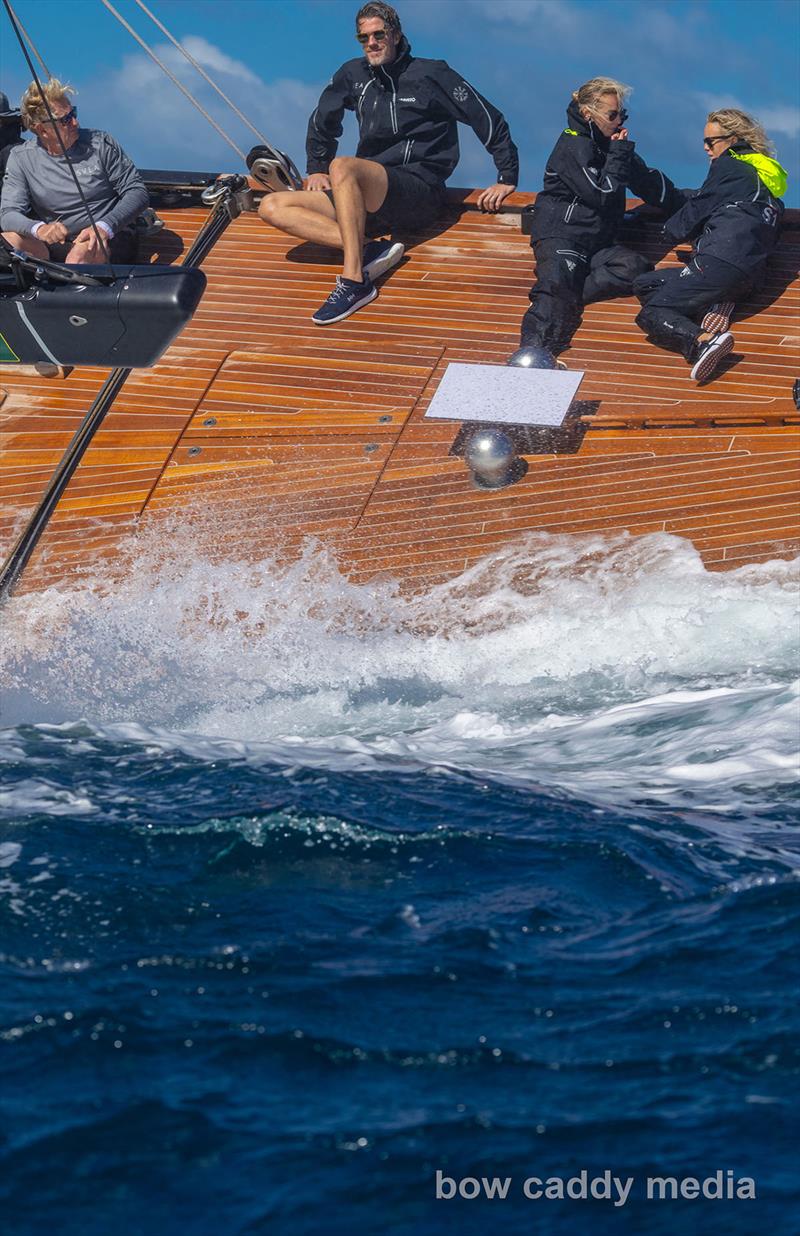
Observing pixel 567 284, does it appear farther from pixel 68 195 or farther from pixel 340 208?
pixel 68 195

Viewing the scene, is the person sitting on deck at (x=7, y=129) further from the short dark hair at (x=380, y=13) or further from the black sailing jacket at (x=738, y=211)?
the black sailing jacket at (x=738, y=211)

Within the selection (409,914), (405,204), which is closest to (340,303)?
(405,204)

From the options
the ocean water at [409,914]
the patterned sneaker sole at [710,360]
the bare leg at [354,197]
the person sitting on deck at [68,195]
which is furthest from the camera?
the person sitting on deck at [68,195]

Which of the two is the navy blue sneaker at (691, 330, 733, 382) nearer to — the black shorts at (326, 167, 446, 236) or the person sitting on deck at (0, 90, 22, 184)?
the black shorts at (326, 167, 446, 236)

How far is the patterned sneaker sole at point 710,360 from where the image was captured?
5215 millimetres

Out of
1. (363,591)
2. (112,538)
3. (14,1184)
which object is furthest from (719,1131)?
(112,538)

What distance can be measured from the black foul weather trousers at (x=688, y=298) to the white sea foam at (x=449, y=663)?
1.04 meters

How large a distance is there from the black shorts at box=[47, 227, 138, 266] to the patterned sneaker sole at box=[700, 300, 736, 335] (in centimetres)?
251

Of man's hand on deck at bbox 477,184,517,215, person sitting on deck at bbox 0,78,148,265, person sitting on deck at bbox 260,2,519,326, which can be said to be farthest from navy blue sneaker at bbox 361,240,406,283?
person sitting on deck at bbox 0,78,148,265

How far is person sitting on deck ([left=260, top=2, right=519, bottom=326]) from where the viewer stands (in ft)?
19.3

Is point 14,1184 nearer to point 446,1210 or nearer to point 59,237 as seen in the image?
point 446,1210

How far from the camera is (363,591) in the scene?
15.6 ft

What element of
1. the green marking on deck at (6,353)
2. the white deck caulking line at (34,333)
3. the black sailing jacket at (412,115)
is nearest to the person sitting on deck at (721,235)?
the black sailing jacket at (412,115)

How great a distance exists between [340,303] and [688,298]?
1424 mm
